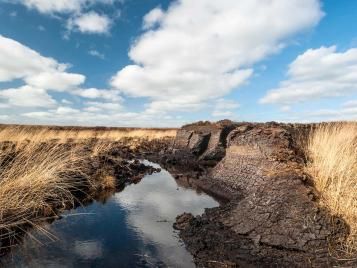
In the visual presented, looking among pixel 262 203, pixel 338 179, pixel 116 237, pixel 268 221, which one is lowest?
pixel 116 237

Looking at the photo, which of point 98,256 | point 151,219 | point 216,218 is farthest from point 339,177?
point 98,256

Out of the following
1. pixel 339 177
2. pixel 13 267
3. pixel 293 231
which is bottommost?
pixel 13 267

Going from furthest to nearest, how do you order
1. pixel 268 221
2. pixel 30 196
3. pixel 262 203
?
pixel 30 196 < pixel 262 203 < pixel 268 221

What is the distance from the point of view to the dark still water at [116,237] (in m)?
5.94

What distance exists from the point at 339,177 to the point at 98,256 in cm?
474

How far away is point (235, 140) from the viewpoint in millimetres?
12117

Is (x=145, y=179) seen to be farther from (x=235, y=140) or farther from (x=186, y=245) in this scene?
(x=186, y=245)

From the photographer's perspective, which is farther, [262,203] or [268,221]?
[262,203]

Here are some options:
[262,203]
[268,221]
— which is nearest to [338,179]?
[262,203]

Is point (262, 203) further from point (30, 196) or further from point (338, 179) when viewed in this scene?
point (30, 196)

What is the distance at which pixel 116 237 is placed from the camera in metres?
7.06

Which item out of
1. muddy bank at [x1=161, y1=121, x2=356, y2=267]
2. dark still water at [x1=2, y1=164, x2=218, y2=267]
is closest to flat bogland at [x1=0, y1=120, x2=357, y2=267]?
muddy bank at [x1=161, y1=121, x2=356, y2=267]

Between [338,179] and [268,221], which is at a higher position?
[338,179]

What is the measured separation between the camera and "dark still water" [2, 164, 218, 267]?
5938 mm
